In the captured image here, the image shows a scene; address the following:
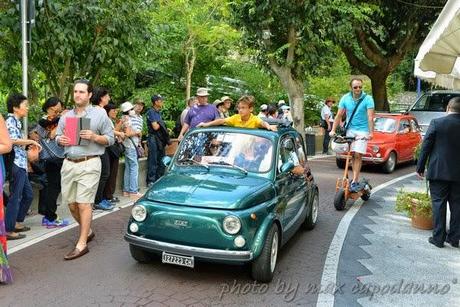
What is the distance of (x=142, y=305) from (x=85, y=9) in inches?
217

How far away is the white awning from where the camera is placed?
5.16m

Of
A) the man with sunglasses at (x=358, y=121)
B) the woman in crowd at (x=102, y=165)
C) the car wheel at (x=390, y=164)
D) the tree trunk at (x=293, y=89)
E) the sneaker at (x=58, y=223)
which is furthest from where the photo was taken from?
the tree trunk at (x=293, y=89)

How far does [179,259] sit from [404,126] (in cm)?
1114

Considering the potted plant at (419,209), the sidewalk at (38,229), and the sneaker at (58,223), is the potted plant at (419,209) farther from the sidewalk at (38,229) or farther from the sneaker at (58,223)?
the sneaker at (58,223)

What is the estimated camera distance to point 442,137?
643 centimetres

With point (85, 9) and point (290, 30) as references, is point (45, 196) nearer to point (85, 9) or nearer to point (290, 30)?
point (85, 9)

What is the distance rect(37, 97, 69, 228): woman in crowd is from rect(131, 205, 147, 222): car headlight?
7.45 ft

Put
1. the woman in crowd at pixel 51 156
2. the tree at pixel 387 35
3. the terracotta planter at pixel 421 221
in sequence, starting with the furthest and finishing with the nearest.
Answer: the tree at pixel 387 35, the terracotta planter at pixel 421 221, the woman in crowd at pixel 51 156

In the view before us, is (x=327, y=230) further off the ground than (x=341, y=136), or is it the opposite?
(x=341, y=136)

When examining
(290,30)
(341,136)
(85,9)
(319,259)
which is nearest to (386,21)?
(290,30)

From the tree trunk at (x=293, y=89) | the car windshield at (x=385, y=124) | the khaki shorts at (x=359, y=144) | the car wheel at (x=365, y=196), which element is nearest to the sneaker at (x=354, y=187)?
the car wheel at (x=365, y=196)

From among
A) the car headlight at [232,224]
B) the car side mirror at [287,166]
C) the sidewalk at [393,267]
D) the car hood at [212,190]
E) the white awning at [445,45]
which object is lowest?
the sidewalk at [393,267]

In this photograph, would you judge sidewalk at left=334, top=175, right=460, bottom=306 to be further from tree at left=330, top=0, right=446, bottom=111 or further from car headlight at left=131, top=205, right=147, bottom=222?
tree at left=330, top=0, right=446, bottom=111

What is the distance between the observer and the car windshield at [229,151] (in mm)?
5848
